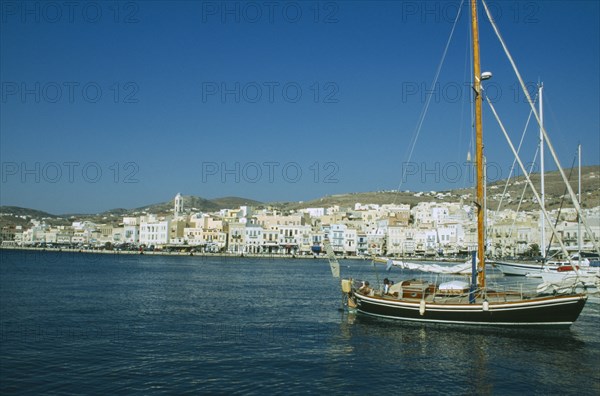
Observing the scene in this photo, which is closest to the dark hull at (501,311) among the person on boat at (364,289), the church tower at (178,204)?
the person on boat at (364,289)

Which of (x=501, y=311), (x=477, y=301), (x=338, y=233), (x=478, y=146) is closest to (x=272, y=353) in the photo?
(x=477, y=301)

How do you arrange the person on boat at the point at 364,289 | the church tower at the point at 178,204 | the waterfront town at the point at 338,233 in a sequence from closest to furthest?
the person on boat at the point at 364,289, the waterfront town at the point at 338,233, the church tower at the point at 178,204

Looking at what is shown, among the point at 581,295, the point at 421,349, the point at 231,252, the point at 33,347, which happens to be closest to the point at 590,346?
the point at 581,295

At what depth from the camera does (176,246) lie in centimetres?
12600

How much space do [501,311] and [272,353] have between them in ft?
28.2

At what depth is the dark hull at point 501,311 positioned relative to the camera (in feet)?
62.7

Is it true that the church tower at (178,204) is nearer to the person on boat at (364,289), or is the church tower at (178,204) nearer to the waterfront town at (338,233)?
the waterfront town at (338,233)

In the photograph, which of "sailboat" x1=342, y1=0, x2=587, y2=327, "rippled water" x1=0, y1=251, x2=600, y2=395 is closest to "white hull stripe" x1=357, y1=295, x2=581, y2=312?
"sailboat" x1=342, y1=0, x2=587, y2=327

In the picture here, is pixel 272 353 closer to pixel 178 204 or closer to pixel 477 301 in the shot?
pixel 477 301

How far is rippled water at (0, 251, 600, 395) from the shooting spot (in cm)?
1328

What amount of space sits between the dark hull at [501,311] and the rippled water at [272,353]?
1.38 feet

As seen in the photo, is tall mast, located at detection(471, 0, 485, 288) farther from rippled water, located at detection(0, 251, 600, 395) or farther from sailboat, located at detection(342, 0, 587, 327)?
rippled water, located at detection(0, 251, 600, 395)

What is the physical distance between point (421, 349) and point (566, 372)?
427 centimetres

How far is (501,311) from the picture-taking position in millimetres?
19750
